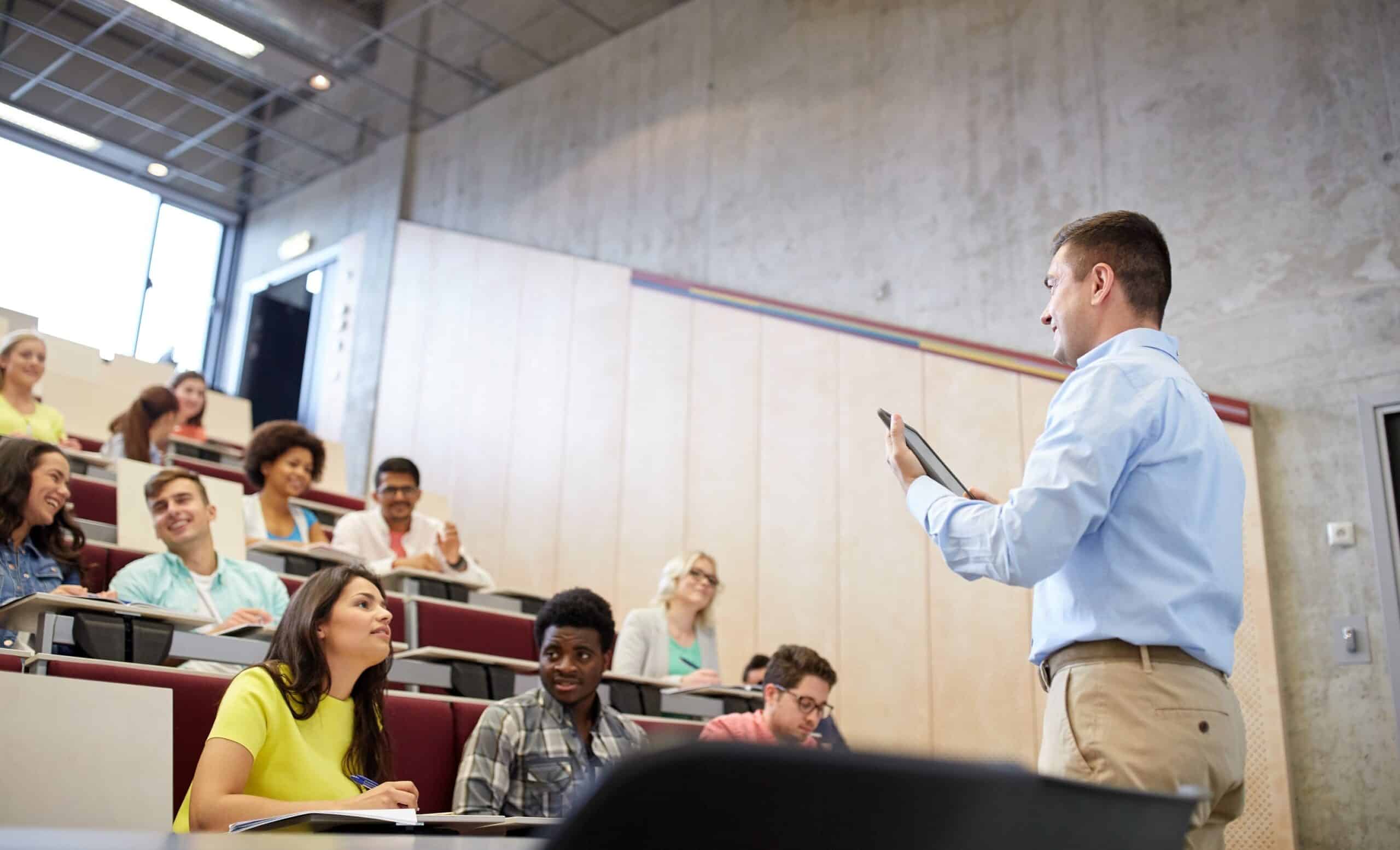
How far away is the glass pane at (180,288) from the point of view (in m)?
8.31

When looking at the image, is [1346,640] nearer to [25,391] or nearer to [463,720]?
[463,720]

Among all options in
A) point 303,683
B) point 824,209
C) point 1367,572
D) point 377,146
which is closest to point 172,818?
point 303,683

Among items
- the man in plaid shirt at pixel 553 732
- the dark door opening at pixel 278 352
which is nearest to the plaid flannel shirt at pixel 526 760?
the man in plaid shirt at pixel 553 732

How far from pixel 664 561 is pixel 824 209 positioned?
181 cm

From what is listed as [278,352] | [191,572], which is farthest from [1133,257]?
[278,352]

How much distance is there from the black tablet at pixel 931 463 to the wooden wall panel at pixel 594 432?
3710mm

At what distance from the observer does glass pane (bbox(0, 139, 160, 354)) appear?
25.3ft

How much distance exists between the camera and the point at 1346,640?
11.4 ft

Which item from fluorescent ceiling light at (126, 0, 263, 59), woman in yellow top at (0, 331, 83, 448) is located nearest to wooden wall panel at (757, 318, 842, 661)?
woman in yellow top at (0, 331, 83, 448)

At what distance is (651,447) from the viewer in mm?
5047

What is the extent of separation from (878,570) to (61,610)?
277 centimetres

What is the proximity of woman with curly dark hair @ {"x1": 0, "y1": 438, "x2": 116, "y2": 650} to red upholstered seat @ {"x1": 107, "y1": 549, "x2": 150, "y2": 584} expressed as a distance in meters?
0.23

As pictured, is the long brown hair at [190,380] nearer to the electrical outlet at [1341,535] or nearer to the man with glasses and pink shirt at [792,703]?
the man with glasses and pink shirt at [792,703]

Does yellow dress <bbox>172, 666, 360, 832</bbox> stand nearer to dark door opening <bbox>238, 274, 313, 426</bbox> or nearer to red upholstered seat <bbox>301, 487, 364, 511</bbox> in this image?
red upholstered seat <bbox>301, 487, 364, 511</bbox>
